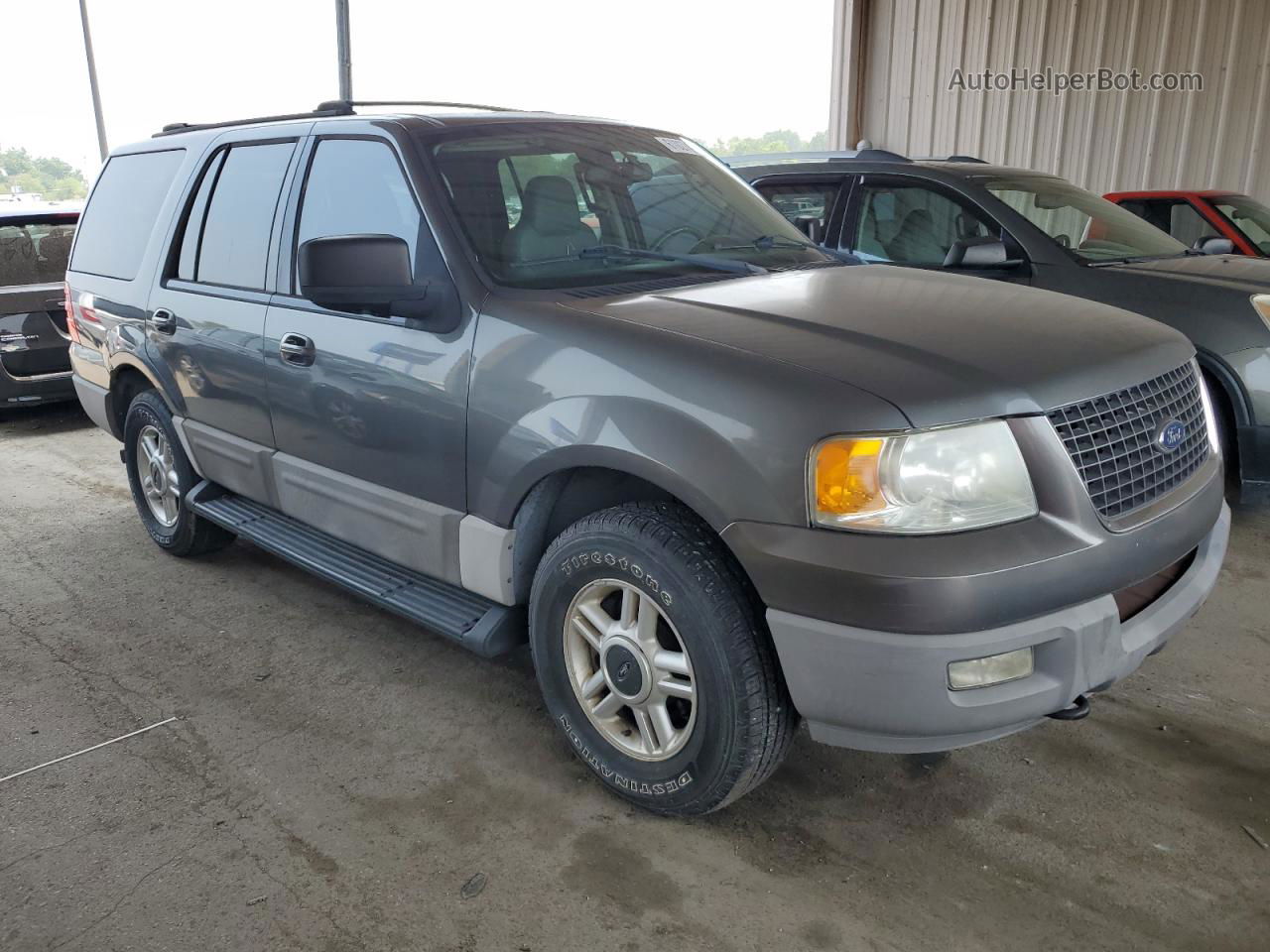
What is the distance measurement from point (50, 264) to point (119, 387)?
334 centimetres

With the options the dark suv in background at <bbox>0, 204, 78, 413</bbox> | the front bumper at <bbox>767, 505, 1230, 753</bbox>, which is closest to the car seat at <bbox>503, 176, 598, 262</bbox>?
the front bumper at <bbox>767, 505, 1230, 753</bbox>

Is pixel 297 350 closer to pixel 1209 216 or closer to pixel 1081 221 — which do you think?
pixel 1081 221

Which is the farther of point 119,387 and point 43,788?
point 119,387

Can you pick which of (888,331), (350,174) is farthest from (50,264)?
(888,331)

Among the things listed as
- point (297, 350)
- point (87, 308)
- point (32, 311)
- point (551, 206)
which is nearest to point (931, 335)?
point (551, 206)

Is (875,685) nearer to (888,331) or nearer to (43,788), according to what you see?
(888,331)

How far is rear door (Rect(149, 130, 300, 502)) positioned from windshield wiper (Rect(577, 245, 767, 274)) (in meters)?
1.27

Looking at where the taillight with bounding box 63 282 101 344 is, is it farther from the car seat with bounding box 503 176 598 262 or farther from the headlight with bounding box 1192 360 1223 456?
the headlight with bounding box 1192 360 1223 456

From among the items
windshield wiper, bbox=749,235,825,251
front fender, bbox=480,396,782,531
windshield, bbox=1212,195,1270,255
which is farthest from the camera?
windshield, bbox=1212,195,1270,255

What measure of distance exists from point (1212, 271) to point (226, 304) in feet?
15.2

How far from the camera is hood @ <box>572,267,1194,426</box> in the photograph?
7.27ft

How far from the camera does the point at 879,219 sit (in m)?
5.72

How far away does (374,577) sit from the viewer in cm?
342

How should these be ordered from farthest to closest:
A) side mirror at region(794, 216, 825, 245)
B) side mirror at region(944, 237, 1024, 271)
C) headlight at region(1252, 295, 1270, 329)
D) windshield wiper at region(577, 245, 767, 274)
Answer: side mirror at region(794, 216, 825, 245), side mirror at region(944, 237, 1024, 271), headlight at region(1252, 295, 1270, 329), windshield wiper at region(577, 245, 767, 274)
